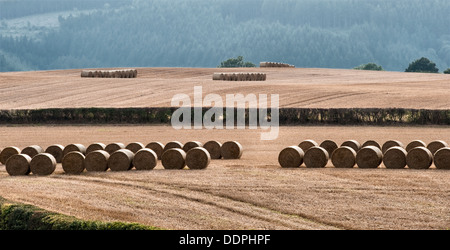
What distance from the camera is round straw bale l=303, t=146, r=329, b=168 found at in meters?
27.1

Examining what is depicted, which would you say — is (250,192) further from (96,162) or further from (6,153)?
(6,153)

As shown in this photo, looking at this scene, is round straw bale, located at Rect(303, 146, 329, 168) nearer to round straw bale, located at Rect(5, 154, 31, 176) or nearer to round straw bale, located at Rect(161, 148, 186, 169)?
round straw bale, located at Rect(161, 148, 186, 169)

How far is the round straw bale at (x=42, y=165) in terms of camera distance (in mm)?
26531

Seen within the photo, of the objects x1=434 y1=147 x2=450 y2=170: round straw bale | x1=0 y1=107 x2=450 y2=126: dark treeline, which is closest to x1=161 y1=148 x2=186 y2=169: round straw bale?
x1=434 y1=147 x2=450 y2=170: round straw bale

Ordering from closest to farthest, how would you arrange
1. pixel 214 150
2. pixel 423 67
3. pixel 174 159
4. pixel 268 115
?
pixel 174 159, pixel 214 150, pixel 268 115, pixel 423 67

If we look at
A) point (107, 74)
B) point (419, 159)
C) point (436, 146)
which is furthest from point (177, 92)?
point (419, 159)

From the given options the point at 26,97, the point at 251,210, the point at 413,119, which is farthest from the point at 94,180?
the point at 26,97

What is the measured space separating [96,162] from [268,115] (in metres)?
22.8

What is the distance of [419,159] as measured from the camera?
26.2 m

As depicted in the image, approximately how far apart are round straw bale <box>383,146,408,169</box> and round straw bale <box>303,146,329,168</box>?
2122 mm

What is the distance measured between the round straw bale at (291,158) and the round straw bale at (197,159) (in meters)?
2.79
